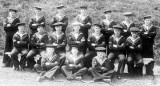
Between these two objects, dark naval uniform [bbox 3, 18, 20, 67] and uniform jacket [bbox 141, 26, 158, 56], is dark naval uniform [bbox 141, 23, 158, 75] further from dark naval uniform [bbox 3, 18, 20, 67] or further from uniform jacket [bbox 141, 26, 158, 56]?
dark naval uniform [bbox 3, 18, 20, 67]

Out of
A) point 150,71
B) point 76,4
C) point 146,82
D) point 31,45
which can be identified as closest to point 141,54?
point 150,71

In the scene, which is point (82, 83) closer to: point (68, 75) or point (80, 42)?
point (68, 75)

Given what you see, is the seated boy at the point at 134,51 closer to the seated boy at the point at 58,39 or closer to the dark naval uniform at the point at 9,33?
the seated boy at the point at 58,39

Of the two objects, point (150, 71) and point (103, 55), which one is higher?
point (103, 55)

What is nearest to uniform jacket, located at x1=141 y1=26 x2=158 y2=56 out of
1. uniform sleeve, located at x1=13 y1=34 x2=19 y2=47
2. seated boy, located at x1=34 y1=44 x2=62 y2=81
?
seated boy, located at x1=34 y1=44 x2=62 y2=81

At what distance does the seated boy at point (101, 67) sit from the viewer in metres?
8.60

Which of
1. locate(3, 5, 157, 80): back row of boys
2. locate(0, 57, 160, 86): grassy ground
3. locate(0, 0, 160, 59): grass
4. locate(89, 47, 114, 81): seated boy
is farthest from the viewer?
locate(0, 0, 160, 59): grass

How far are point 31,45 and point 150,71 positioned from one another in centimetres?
407

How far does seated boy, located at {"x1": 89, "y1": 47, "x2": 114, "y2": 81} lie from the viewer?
8.60 metres

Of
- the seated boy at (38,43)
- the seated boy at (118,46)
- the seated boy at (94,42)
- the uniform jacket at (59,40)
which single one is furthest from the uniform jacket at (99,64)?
the seated boy at (38,43)

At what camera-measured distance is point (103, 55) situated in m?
8.80

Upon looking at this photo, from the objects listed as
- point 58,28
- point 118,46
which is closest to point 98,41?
point 118,46

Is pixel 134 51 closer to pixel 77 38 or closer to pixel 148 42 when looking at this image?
pixel 148 42

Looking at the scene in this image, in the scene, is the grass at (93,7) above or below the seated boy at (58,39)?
above
